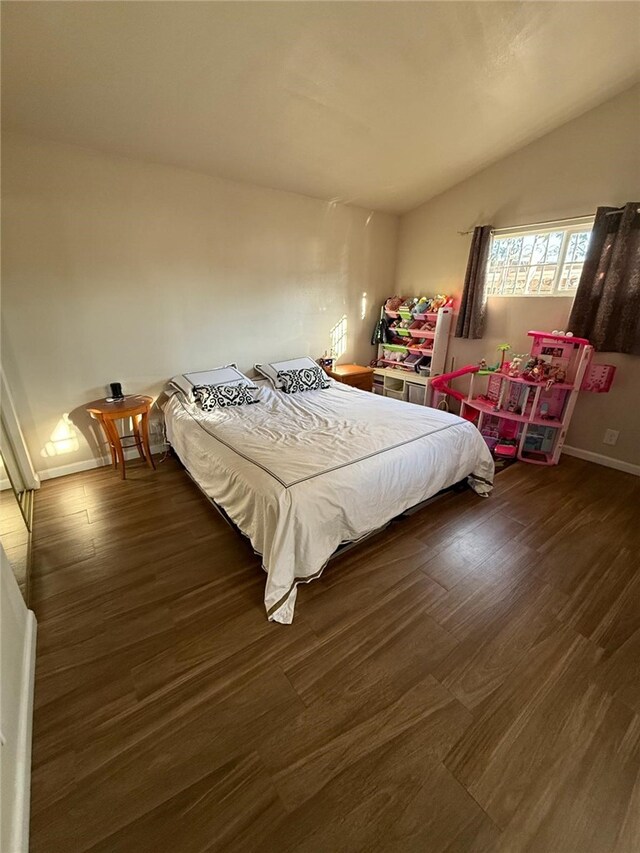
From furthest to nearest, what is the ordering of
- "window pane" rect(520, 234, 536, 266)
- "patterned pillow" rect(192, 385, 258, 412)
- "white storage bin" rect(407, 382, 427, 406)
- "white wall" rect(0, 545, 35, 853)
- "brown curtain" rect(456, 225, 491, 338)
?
1. "white storage bin" rect(407, 382, 427, 406)
2. "brown curtain" rect(456, 225, 491, 338)
3. "window pane" rect(520, 234, 536, 266)
4. "patterned pillow" rect(192, 385, 258, 412)
5. "white wall" rect(0, 545, 35, 853)

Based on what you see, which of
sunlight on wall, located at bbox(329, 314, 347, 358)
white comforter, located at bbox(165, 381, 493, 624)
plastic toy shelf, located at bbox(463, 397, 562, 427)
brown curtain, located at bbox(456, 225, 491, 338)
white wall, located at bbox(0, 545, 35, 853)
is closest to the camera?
white wall, located at bbox(0, 545, 35, 853)

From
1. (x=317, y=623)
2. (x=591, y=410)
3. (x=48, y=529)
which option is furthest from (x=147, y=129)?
(x=591, y=410)

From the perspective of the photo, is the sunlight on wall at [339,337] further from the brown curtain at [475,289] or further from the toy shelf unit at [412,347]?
the brown curtain at [475,289]

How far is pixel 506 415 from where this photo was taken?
3.19m

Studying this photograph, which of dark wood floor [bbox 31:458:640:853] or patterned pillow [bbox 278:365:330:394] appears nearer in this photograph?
dark wood floor [bbox 31:458:640:853]

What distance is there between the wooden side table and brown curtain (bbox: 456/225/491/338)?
324 cm

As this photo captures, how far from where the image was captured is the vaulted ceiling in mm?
1654

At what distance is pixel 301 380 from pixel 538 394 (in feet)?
6.99

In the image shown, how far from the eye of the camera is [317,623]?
158cm

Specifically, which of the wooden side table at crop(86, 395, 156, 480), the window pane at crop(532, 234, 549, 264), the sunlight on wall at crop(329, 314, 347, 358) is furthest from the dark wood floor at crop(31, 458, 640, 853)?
Answer: the sunlight on wall at crop(329, 314, 347, 358)

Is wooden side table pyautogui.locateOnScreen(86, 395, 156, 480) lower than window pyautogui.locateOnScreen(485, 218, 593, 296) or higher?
lower

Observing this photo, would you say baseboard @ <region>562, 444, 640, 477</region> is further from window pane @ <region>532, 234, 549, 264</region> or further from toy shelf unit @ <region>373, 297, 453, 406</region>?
window pane @ <region>532, 234, 549, 264</region>

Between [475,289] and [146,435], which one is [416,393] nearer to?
[475,289]

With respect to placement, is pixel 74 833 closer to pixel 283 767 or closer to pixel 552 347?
pixel 283 767
